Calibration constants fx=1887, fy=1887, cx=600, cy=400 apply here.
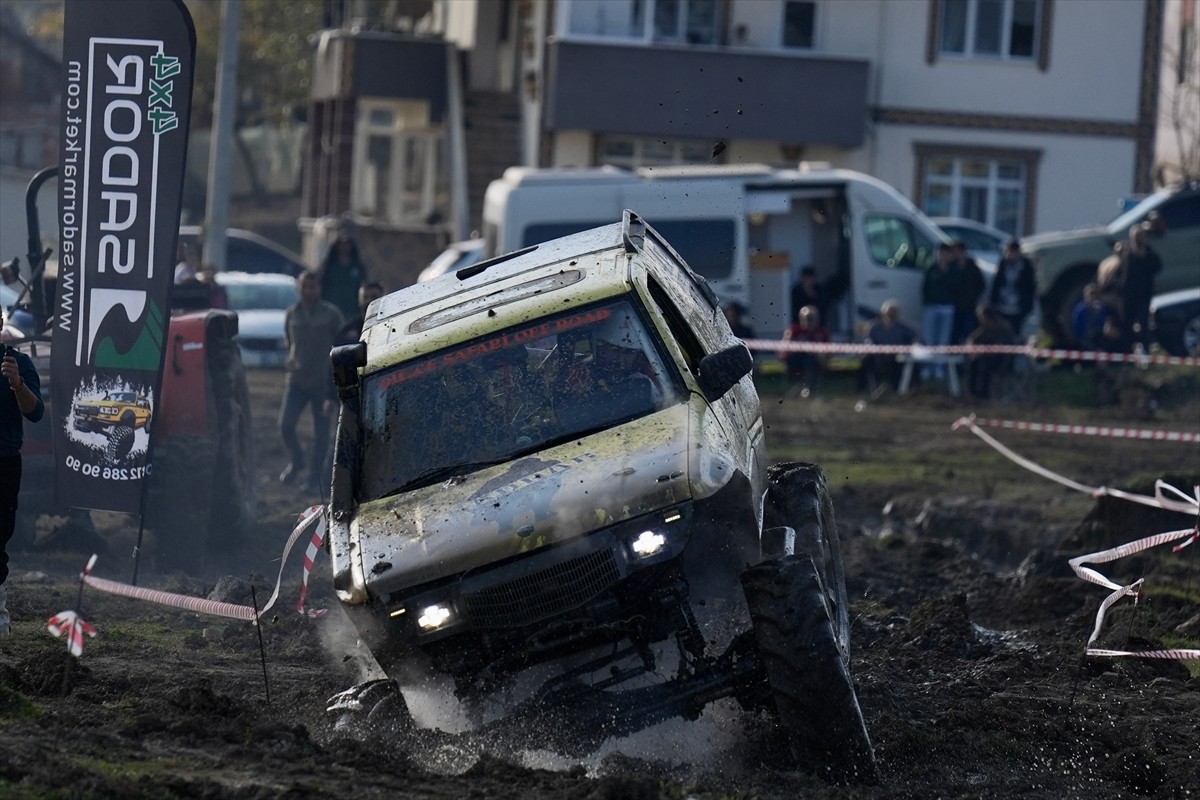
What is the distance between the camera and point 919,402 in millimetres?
21875

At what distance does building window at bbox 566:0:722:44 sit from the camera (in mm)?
31547

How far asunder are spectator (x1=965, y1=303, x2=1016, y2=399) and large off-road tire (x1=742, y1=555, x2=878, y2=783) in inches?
591

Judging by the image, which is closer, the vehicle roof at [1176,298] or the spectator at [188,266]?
the spectator at [188,266]

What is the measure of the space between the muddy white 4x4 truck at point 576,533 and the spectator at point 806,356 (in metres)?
13.5

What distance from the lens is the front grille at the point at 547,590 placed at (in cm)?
721

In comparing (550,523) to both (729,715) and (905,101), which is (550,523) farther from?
(905,101)

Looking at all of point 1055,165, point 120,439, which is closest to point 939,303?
point 1055,165

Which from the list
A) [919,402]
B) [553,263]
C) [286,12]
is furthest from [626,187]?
[286,12]

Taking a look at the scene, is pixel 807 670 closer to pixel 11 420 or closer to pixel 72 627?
pixel 72 627

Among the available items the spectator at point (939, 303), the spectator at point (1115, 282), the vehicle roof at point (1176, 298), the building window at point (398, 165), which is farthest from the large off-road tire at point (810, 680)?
the building window at point (398, 165)

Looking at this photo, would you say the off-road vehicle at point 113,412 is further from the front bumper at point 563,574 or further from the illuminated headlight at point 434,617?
the front bumper at point 563,574

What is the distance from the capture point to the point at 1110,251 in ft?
78.3

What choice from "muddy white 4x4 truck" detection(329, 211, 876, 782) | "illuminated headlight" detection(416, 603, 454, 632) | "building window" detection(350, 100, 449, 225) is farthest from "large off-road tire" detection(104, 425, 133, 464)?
"building window" detection(350, 100, 449, 225)

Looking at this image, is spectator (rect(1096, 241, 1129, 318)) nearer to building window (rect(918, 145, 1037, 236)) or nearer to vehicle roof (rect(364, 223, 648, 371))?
building window (rect(918, 145, 1037, 236))
